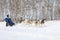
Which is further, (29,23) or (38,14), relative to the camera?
(38,14)

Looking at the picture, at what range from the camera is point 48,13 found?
809 inches

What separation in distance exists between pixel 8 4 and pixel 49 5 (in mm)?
3921

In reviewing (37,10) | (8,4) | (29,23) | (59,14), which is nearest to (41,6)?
(37,10)

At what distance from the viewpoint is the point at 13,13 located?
1994 cm

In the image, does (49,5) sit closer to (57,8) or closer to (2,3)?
(57,8)

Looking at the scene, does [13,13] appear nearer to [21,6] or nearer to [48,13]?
[21,6]

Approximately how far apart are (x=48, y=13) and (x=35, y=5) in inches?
57.8

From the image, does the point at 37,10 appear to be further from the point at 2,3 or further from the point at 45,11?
the point at 2,3

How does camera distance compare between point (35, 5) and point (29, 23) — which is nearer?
point (29, 23)

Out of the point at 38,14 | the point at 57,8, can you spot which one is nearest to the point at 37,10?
the point at 38,14

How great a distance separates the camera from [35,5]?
20391 millimetres

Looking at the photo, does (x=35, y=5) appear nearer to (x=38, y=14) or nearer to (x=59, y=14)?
(x=38, y=14)

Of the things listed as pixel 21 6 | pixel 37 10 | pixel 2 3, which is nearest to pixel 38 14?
pixel 37 10

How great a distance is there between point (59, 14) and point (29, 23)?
841 cm
